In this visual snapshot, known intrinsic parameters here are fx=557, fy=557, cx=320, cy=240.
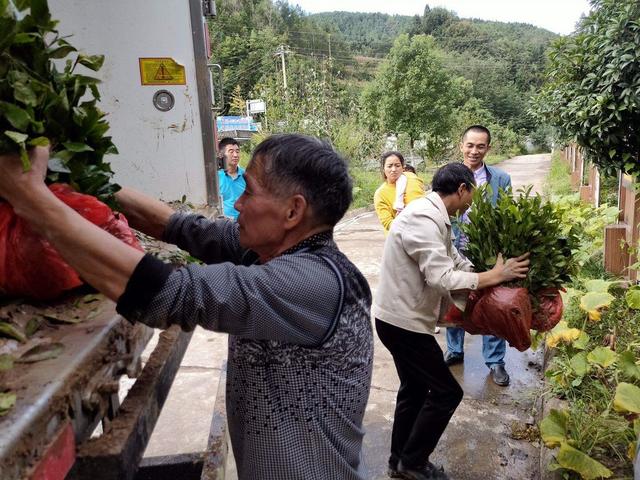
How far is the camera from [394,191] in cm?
545

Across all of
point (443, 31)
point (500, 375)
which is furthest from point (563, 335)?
point (443, 31)

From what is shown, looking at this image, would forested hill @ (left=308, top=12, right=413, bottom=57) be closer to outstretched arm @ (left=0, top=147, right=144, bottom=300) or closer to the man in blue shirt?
the man in blue shirt

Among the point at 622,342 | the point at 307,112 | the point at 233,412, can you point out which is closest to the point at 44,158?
the point at 233,412

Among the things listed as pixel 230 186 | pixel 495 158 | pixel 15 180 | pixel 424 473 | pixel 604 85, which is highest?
pixel 604 85

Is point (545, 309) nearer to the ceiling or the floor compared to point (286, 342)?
nearer to the floor

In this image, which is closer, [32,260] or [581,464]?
[32,260]

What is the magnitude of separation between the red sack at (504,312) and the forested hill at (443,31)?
61379 millimetres

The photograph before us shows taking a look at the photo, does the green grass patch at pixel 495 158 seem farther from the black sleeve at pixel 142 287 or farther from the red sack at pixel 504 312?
the black sleeve at pixel 142 287

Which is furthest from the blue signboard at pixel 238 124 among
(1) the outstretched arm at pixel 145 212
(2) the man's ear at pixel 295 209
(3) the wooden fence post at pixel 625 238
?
(2) the man's ear at pixel 295 209

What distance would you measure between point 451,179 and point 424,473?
159cm

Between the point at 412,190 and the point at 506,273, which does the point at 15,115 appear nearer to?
the point at 506,273

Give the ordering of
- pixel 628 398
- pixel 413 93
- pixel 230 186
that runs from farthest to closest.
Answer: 1. pixel 413 93
2. pixel 230 186
3. pixel 628 398

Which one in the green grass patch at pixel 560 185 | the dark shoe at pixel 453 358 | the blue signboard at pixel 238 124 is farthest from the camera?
the blue signboard at pixel 238 124

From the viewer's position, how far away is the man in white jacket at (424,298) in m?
2.74
